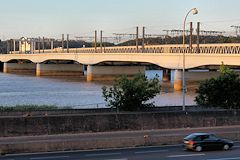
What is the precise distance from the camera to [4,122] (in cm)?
2208

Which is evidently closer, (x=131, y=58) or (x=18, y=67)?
(x=131, y=58)

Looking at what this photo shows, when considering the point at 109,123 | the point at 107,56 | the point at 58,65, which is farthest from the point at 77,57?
the point at 109,123

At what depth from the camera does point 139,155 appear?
1848 centimetres

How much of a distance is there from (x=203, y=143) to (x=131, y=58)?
63.6m

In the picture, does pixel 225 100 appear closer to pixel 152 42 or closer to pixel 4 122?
pixel 4 122

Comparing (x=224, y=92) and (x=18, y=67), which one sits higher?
(x=224, y=92)

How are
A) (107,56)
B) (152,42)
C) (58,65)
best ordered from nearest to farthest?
(107,56), (58,65), (152,42)

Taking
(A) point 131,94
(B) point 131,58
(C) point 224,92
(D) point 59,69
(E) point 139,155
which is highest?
(B) point 131,58

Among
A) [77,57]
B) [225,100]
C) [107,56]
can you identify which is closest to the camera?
[225,100]

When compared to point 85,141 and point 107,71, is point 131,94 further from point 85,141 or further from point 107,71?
point 107,71

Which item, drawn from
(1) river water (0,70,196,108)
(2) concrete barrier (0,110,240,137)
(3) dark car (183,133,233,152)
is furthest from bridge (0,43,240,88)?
(3) dark car (183,133,233,152)

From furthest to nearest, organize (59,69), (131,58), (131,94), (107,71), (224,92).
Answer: (59,69) < (107,71) < (131,58) < (224,92) < (131,94)

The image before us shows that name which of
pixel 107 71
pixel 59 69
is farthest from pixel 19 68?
pixel 107 71

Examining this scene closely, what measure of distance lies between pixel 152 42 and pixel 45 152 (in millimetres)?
165041
